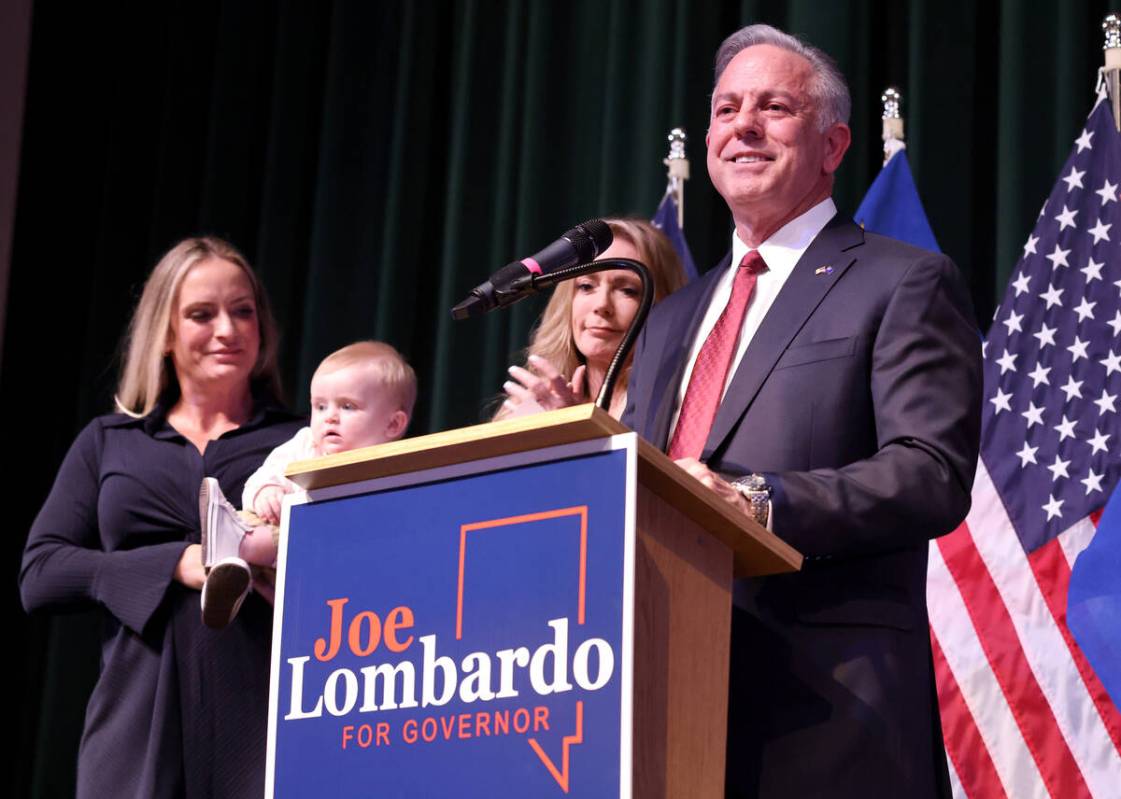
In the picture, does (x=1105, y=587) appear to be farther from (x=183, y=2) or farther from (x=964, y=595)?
(x=183, y=2)

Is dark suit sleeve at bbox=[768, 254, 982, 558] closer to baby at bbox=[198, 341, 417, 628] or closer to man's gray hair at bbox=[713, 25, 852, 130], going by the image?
man's gray hair at bbox=[713, 25, 852, 130]

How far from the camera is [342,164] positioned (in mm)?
5211

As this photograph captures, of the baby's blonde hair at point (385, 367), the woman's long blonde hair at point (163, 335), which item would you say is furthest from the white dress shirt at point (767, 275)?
the woman's long blonde hair at point (163, 335)

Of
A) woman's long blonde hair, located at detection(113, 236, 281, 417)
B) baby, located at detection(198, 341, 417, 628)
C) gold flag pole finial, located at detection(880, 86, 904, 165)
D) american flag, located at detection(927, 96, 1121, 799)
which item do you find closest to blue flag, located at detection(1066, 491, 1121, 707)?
american flag, located at detection(927, 96, 1121, 799)

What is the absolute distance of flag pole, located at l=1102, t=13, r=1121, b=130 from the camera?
3.53m

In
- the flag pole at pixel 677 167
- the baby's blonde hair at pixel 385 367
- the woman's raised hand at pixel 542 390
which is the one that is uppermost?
the flag pole at pixel 677 167

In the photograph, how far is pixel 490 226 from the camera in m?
4.99

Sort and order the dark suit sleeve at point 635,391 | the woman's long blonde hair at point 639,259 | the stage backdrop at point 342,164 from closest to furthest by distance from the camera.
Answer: the dark suit sleeve at point 635,391
the woman's long blonde hair at point 639,259
the stage backdrop at point 342,164

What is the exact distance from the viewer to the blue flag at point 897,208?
12.5ft

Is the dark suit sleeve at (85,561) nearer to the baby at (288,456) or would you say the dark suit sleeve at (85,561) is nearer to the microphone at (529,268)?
the baby at (288,456)

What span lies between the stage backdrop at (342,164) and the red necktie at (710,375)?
2064 mm

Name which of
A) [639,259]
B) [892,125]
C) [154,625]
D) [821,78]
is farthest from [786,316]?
[892,125]

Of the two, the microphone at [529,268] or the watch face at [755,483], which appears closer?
the watch face at [755,483]

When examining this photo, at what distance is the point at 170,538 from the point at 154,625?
0.21m
